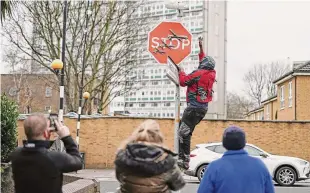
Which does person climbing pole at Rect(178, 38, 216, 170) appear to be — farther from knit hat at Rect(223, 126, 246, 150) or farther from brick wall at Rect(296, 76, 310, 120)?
brick wall at Rect(296, 76, 310, 120)

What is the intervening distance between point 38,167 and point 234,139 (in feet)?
6.19

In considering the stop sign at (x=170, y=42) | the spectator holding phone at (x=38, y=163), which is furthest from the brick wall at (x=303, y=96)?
the spectator holding phone at (x=38, y=163)

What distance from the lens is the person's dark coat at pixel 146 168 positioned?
4.19 m

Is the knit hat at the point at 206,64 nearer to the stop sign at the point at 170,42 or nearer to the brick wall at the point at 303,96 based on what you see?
the stop sign at the point at 170,42

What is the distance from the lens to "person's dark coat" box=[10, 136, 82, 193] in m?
4.23

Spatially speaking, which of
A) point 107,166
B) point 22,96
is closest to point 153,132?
point 107,166

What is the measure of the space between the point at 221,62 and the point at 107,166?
52.7 m

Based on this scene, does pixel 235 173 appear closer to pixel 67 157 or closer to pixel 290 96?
pixel 67 157

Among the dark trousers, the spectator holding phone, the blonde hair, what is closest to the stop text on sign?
the dark trousers

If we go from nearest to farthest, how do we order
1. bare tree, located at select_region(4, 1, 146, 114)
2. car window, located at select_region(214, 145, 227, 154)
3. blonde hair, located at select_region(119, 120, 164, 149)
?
blonde hair, located at select_region(119, 120, 164, 149), car window, located at select_region(214, 145, 227, 154), bare tree, located at select_region(4, 1, 146, 114)

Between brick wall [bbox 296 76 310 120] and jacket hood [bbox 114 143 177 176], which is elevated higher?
brick wall [bbox 296 76 310 120]

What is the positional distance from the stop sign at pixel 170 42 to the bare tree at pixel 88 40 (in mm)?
27774

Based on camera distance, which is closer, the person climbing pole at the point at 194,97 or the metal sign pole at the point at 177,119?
the person climbing pole at the point at 194,97

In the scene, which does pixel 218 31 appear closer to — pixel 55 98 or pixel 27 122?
pixel 55 98
